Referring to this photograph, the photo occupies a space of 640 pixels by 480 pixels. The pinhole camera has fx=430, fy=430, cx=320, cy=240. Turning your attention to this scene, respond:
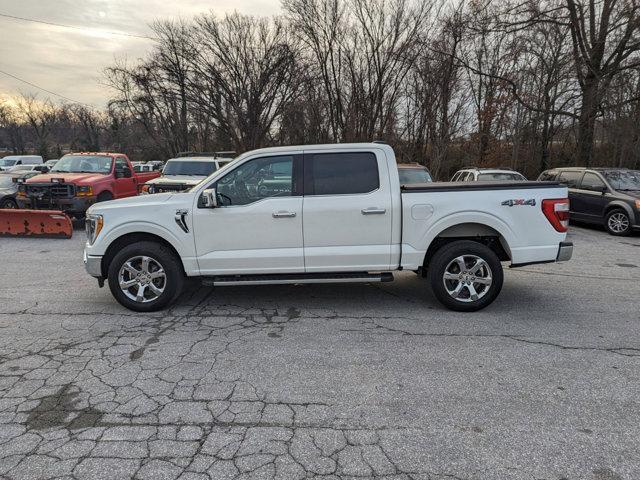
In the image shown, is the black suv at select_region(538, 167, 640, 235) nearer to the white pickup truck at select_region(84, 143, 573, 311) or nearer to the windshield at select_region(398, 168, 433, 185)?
the windshield at select_region(398, 168, 433, 185)

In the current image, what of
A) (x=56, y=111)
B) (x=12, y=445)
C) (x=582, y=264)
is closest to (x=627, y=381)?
(x=12, y=445)

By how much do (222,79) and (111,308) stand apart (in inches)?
977

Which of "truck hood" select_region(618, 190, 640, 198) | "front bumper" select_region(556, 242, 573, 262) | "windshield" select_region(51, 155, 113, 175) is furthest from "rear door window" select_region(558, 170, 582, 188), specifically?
"windshield" select_region(51, 155, 113, 175)

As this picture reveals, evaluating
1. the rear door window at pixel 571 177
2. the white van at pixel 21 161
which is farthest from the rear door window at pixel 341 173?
the white van at pixel 21 161

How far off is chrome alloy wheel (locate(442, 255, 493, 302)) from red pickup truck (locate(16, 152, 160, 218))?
987 cm

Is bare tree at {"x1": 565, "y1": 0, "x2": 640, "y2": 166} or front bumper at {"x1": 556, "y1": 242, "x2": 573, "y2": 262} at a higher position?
bare tree at {"x1": 565, "y1": 0, "x2": 640, "y2": 166}

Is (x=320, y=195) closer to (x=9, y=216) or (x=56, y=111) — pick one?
(x=9, y=216)

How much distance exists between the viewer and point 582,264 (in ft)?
26.9

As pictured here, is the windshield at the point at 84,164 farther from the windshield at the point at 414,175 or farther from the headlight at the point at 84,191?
the windshield at the point at 414,175

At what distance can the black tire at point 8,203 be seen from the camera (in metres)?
12.8

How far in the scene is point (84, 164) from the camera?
12.8 metres

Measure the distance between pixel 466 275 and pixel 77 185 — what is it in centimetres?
1036

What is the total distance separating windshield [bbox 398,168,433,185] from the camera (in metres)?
10.3

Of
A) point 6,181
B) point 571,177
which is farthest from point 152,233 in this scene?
point 571,177
